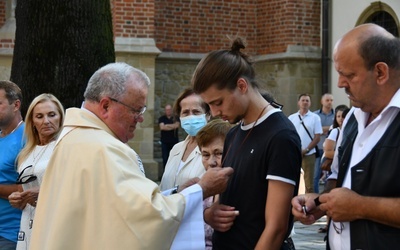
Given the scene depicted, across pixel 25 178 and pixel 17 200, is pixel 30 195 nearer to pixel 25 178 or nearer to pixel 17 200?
pixel 17 200

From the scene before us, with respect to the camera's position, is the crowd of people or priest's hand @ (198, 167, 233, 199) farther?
priest's hand @ (198, 167, 233, 199)

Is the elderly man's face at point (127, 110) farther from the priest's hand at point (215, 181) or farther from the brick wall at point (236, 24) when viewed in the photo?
the brick wall at point (236, 24)

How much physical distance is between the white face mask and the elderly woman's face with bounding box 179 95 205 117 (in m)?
0.04

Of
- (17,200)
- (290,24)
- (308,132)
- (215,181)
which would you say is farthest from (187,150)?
(290,24)

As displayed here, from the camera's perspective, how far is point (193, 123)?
20.2 feet

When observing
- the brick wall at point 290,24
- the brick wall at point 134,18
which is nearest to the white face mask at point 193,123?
the brick wall at point 134,18

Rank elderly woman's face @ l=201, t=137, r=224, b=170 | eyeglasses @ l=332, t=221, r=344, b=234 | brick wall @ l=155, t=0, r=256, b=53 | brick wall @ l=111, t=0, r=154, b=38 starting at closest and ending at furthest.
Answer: eyeglasses @ l=332, t=221, r=344, b=234
elderly woman's face @ l=201, t=137, r=224, b=170
brick wall @ l=111, t=0, r=154, b=38
brick wall @ l=155, t=0, r=256, b=53

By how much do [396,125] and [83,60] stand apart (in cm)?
416

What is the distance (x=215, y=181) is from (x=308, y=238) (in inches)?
285

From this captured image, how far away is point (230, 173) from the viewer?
13.7 ft

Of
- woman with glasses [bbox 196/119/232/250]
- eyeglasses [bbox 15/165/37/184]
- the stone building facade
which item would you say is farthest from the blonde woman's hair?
the stone building facade

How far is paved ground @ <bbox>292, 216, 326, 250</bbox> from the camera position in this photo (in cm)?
1039

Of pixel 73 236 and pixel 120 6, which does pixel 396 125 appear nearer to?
pixel 73 236

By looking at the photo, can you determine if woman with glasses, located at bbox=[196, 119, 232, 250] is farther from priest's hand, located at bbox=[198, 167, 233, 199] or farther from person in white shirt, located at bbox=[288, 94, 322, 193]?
person in white shirt, located at bbox=[288, 94, 322, 193]
